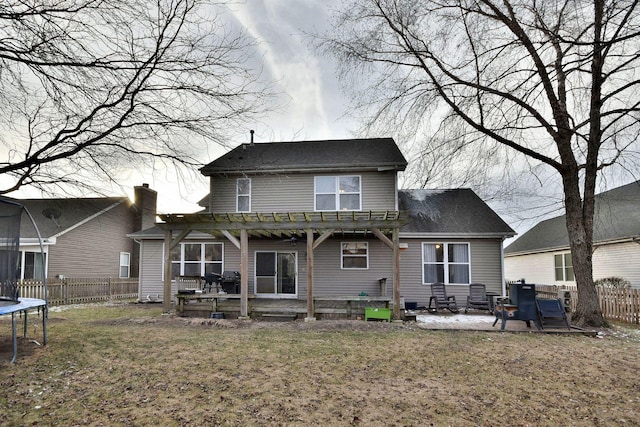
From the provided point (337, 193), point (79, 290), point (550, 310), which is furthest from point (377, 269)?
point (79, 290)

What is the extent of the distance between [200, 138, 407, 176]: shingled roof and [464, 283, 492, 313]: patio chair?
4.92 meters

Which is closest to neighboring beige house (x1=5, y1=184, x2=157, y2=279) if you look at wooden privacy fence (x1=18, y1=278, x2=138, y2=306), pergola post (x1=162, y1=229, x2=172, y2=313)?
wooden privacy fence (x1=18, y1=278, x2=138, y2=306)

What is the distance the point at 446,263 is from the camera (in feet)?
47.9

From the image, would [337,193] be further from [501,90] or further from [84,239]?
[84,239]

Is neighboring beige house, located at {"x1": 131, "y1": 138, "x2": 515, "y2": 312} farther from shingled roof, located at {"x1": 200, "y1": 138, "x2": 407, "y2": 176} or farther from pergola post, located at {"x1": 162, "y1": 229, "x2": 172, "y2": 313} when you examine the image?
pergola post, located at {"x1": 162, "y1": 229, "x2": 172, "y2": 313}

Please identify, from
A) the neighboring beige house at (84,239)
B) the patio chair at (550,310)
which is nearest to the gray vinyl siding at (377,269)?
the patio chair at (550,310)

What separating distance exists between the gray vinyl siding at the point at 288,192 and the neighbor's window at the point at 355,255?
60.0 inches

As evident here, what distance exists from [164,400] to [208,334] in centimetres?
438

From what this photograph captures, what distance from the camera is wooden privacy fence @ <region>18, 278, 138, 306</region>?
1470 cm

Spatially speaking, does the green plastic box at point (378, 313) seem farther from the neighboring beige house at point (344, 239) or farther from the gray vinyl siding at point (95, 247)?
the gray vinyl siding at point (95, 247)

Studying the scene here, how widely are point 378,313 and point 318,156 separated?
7.00 metres

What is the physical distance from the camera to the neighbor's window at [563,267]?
62.1 ft

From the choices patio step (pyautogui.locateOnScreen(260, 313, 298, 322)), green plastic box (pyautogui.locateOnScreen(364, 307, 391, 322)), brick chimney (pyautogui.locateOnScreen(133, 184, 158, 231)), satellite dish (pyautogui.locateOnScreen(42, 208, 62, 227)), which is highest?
brick chimney (pyautogui.locateOnScreen(133, 184, 158, 231))

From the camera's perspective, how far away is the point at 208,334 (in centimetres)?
902
